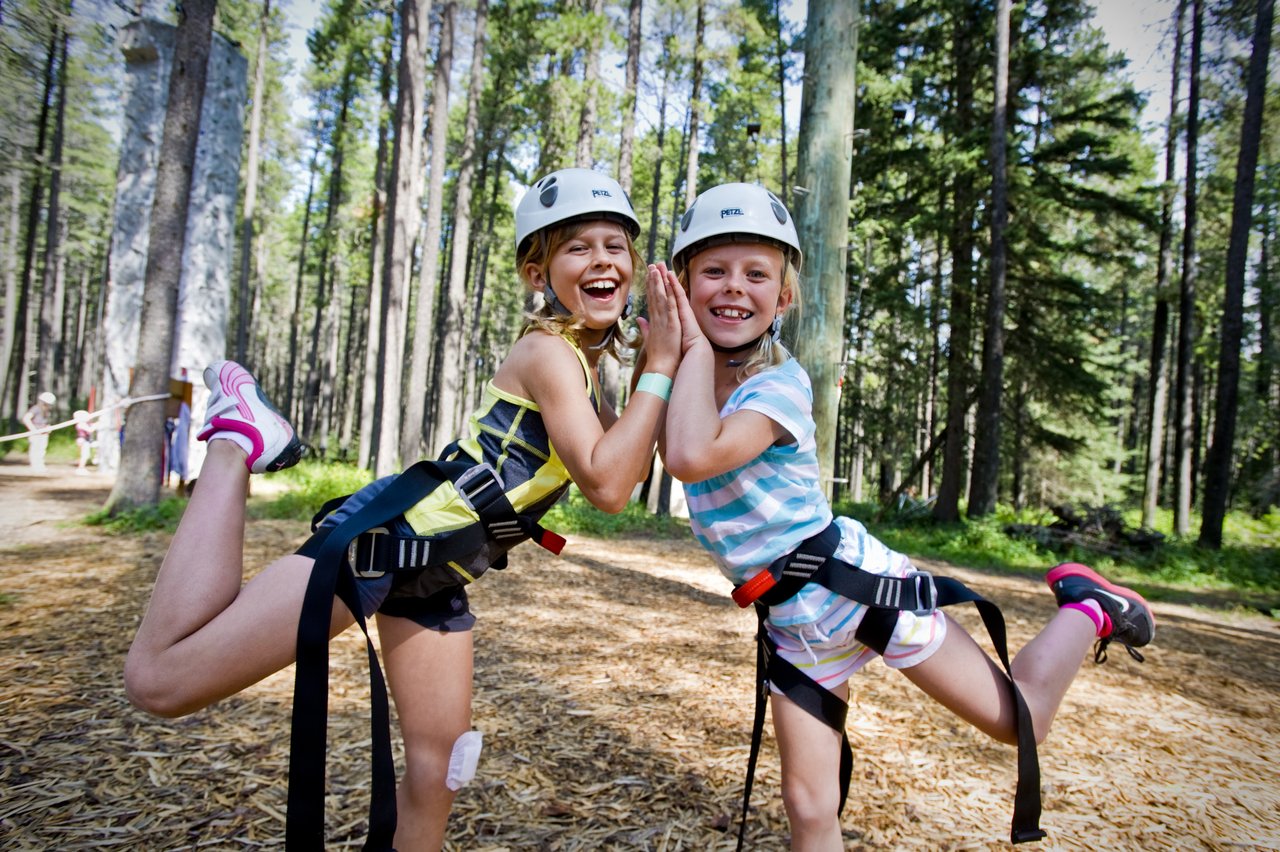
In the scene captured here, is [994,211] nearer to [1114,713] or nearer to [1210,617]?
[1210,617]

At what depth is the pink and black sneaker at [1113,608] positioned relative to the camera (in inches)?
91.8

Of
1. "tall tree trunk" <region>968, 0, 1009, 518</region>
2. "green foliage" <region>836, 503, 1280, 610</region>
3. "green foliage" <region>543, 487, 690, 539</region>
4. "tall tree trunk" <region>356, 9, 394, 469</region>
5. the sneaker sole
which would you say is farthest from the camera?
"tall tree trunk" <region>356, 9, 394, 469</region>

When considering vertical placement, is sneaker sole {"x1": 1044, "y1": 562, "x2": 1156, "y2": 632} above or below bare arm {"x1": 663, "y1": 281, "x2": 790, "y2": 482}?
below

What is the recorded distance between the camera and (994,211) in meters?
13.6

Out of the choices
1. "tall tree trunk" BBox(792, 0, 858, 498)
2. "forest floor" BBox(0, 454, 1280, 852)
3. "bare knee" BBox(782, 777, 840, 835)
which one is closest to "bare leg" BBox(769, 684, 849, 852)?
"bare knee" BBox(782, 777, 840, 835)

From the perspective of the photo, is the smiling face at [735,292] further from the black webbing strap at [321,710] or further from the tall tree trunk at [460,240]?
the tall tree trunk at [460,240]

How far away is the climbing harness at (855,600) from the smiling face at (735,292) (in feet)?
2.20

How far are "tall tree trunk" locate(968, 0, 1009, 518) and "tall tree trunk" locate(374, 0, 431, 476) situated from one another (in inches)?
452

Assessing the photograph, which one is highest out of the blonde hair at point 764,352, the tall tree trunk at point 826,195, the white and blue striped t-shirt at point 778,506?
the tall tree trunk at point 826,195

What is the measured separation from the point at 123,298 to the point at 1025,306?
19.5 metres

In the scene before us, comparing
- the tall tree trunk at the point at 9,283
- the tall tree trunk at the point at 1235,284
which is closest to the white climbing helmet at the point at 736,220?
the tall tree trunk at the point at 1235,284

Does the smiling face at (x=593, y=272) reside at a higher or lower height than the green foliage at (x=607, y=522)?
higher

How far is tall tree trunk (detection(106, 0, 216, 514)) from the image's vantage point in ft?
25.8

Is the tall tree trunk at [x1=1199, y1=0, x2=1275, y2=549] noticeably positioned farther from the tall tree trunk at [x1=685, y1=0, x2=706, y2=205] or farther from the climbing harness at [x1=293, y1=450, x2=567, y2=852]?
the climbing harness at [x1=293, y1=450, x2=567, y2=852]
